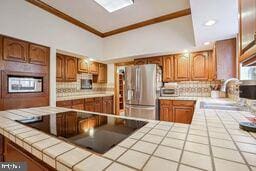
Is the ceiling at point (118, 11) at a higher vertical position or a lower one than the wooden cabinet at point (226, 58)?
higher

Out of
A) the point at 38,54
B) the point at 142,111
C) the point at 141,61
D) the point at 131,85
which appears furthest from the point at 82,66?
the point at 142,111

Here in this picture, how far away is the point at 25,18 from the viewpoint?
223cm

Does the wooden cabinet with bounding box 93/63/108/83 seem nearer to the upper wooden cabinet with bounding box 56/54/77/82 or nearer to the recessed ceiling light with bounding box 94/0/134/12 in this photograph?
the upper wooden cabinet with bounding box 56/54/77/82

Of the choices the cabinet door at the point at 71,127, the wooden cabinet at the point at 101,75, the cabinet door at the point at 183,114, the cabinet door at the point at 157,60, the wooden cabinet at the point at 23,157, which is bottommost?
the cabinet door at the point at 183,114

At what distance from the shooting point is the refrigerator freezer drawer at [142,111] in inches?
120

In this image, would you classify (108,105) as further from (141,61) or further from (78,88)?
(141,61)

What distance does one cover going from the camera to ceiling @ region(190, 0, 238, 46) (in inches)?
55.4

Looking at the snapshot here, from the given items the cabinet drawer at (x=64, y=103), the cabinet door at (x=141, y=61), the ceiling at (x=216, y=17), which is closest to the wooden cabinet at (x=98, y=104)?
the cabinet drawer at (x=64, y=103)

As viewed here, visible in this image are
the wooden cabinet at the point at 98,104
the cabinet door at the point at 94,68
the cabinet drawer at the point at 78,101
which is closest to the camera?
the cabinet drawer at the point at 78,101

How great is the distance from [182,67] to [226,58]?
96 cm

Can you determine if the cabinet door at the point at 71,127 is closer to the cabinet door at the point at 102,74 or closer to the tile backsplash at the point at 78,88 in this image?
the tile backsplash at the point at 78,88

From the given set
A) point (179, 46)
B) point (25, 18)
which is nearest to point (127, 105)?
point (179, 46)

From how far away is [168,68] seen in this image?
340 centimetres

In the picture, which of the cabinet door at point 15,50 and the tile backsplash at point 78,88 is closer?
the cabinet door at point 15,50
